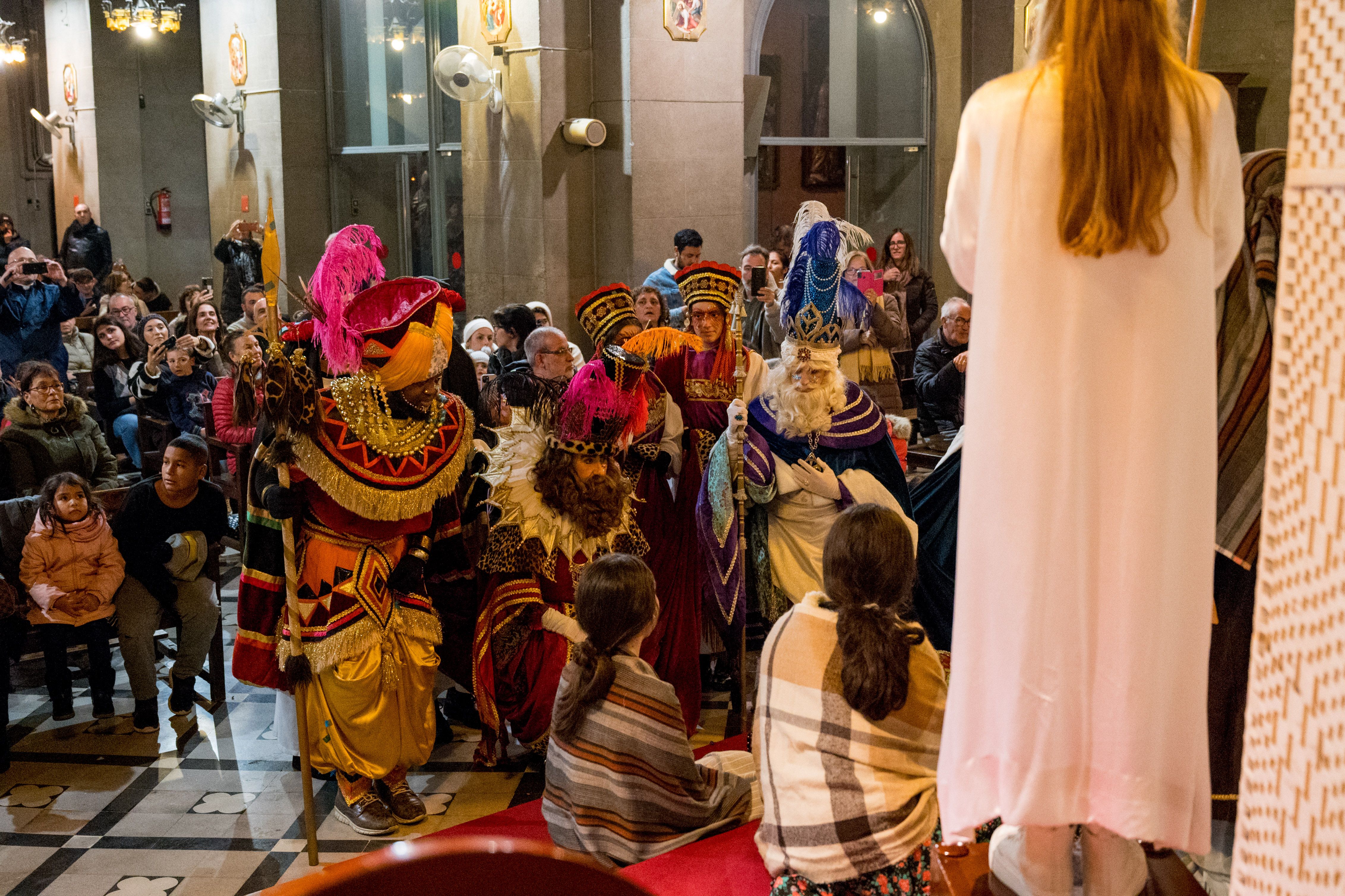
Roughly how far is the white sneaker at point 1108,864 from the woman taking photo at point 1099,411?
0.74 ft

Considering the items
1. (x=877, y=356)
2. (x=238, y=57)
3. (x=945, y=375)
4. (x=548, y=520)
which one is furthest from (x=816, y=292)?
(x=238, y=57)

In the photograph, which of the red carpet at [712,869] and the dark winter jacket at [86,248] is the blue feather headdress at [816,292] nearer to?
the red carpet at [712,869]

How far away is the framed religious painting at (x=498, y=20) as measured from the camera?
998 cm

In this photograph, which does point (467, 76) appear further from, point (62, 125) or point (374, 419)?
point (62, 125)

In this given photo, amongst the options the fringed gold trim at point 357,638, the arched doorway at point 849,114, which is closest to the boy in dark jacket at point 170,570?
the fringed gold trim at point 357,638

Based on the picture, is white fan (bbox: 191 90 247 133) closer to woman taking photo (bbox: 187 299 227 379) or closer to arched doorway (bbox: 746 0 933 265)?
arched doorway (bbox: 746 0 933 265)

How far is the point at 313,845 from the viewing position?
4.07 m

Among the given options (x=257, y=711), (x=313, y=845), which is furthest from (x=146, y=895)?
(x=257, y=711)

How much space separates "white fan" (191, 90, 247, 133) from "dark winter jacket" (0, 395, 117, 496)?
26.4 ft

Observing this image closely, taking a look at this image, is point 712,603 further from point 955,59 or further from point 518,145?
point 955,59

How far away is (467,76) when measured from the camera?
33.0 feet

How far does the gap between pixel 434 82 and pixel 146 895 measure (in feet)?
33.7

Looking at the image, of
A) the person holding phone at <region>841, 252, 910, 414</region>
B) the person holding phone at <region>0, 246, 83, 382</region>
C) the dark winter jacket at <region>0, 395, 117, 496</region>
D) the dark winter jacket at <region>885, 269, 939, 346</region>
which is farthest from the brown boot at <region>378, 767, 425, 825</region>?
the dark winter jacket at <region>885, 269, 939, 346</region>

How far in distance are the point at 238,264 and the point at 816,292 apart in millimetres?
6515
